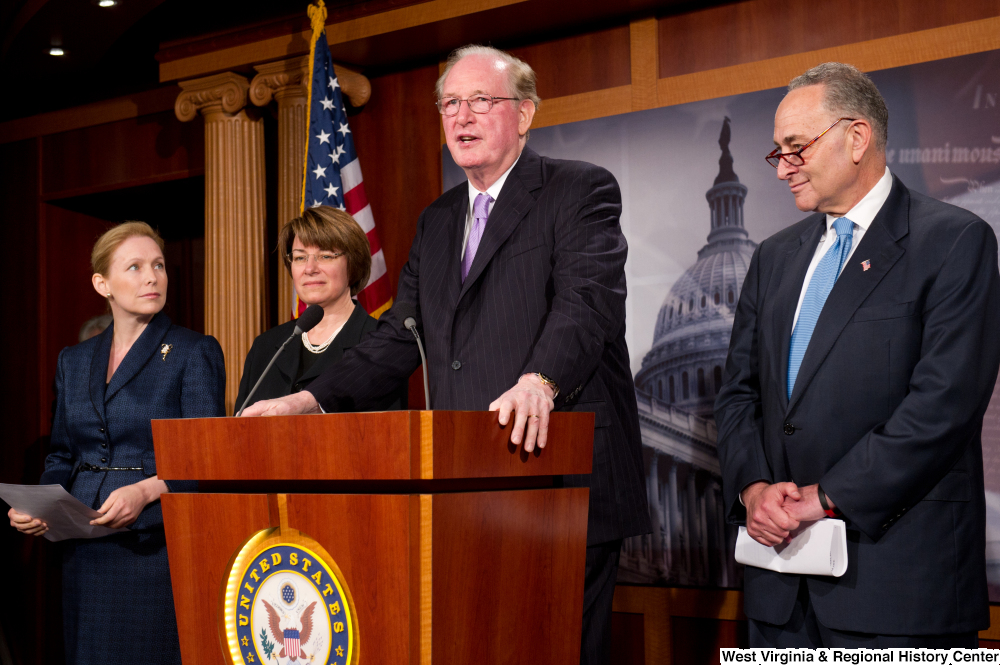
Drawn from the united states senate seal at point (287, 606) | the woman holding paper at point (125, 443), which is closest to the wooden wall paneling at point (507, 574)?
the united states senate seal at point (287, 606)

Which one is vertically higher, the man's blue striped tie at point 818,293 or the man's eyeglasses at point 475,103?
the man's eyeglasses at point 475,103

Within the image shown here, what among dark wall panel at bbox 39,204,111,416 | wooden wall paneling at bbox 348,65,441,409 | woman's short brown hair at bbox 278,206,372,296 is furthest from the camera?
dark wall panel at bbox 39,204,111,416

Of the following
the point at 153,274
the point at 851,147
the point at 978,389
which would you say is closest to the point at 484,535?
the point at 978,389

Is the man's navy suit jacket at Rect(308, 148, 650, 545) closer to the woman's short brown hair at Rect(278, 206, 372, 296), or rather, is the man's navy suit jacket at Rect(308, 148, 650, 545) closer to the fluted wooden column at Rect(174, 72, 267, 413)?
the woman's short brown hair at Rect(278, 206, 372, 296)

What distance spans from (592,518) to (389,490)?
62 cm

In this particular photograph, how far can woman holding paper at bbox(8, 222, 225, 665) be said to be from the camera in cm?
275

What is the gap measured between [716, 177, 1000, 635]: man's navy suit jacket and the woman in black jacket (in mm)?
1355

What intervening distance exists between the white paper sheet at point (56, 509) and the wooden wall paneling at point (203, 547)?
3.23 feet

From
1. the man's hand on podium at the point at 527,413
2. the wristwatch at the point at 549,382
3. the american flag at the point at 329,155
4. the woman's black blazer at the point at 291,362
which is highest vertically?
the american flag at the point at 329,155

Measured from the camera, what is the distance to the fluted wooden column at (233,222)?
15.7ft

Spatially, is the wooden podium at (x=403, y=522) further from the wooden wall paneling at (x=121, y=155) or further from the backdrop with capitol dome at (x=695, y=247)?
the wooden wall paneling at (x=121, y=155)

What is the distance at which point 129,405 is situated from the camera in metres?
2.88

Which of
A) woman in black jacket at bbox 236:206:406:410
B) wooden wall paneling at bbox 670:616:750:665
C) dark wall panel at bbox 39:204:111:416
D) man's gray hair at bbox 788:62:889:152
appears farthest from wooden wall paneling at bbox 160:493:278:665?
dark wall panel at bbox 39:204:111:416

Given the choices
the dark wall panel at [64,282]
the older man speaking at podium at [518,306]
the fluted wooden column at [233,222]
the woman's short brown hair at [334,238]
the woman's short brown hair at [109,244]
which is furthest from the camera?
the dark wall panel at [64,282]
